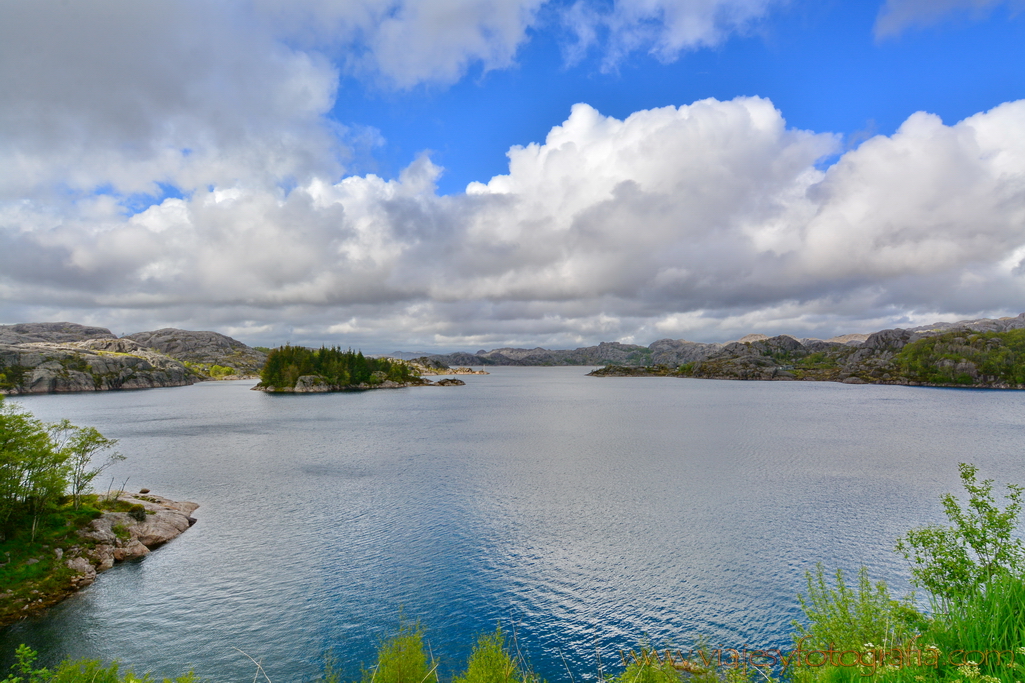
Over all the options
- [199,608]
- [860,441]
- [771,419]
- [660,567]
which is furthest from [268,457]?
→ [771,419]

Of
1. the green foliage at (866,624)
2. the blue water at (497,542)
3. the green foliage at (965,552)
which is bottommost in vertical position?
the blue water at (497,542)

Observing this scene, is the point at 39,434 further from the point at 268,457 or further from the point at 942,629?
the point at 942,629

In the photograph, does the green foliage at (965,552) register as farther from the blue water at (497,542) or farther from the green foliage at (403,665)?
the green foliage at (403,665)

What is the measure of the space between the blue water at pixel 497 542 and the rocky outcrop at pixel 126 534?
1.78 metres

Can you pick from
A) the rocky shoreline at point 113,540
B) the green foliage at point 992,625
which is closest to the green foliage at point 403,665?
the green foliage at point 992,625

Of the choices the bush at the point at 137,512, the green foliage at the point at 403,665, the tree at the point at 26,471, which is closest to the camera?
the green foliage at the point at 403,665

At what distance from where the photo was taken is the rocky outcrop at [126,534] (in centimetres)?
3991

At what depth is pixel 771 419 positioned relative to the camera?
133m

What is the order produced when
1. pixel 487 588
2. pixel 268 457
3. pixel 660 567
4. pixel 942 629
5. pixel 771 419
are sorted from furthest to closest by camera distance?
1. pixel 771 419
2. pixel 268 457
3. pixel 660 567
4. pixel 487 588
5. pixel 942 629

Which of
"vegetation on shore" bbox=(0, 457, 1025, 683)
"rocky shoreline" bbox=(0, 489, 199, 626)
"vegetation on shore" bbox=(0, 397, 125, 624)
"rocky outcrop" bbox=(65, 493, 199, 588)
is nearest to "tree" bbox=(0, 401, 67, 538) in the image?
"vegetation on shore" bbox=(0, 397, 125, 624)

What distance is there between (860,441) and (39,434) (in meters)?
128

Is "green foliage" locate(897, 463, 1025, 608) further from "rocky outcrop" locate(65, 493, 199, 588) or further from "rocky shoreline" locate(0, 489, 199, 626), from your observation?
"rocky outcrop" locate(65, 493, 199, 588)

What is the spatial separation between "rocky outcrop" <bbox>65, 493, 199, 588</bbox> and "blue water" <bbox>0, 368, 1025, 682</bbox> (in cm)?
178

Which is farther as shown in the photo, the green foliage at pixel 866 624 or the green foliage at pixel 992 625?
the green foliage at pixel 866 624
